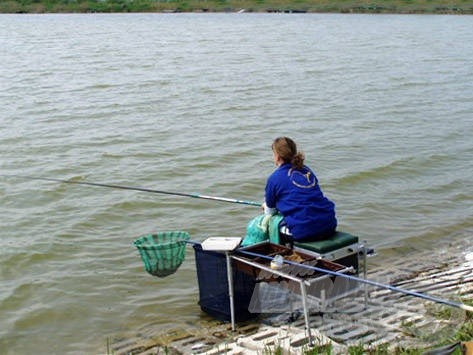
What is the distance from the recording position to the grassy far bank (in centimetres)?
6850

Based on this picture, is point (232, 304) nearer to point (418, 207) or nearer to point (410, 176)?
point (418, 207)

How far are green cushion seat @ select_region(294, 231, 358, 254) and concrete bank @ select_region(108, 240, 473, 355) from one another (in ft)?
1.33

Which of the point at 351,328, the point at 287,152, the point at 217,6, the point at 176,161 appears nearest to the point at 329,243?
the point at 351,328

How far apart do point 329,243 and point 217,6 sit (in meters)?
75.8

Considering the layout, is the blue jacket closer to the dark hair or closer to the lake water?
the dark hair

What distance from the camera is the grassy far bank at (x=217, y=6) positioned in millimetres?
68500

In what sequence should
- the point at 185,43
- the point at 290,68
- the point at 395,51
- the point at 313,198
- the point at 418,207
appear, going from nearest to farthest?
the point at 313,198 → the point at 418,207 → the point at 290,68 → the point at 395,51 → the point at 185,43

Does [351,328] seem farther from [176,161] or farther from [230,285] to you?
[176,161]

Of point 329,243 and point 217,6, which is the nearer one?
point 329,243

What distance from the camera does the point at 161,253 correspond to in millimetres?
5836

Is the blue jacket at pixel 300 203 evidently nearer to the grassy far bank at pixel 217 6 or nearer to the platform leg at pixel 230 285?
the platform leg at pixel 230 285

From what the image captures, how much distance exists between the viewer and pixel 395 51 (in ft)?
96.2

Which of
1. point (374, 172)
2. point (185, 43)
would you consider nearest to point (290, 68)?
point (185, 43)

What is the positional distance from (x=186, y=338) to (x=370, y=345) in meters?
1.61
